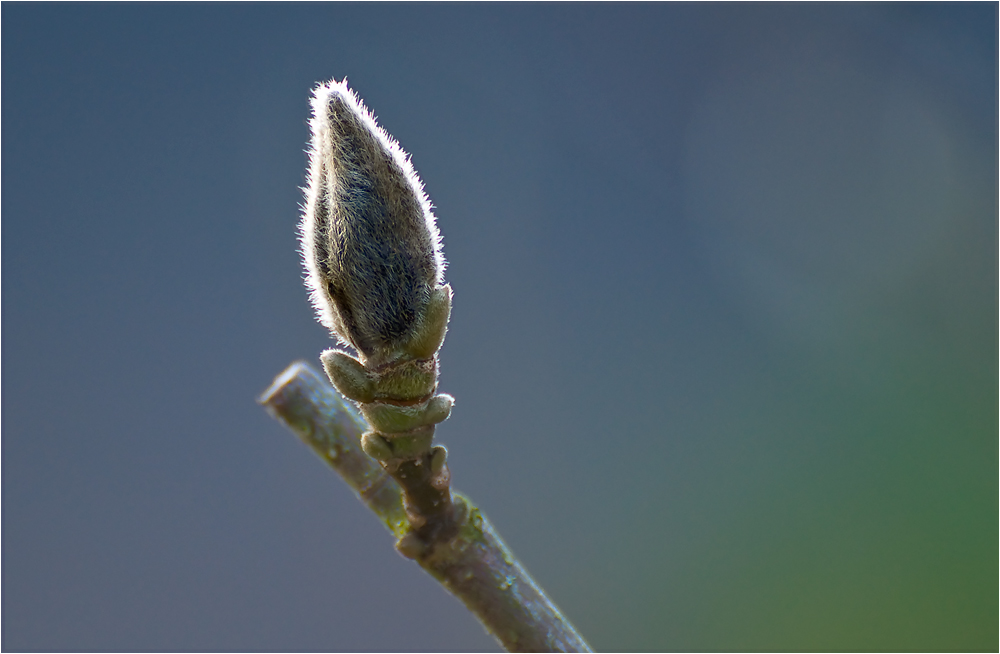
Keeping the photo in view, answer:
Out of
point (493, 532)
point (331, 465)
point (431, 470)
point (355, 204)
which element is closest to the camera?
point (355, 204)

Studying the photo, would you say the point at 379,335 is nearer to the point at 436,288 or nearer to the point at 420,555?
the point at 436,288

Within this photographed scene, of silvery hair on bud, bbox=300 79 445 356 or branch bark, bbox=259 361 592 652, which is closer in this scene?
silvery hair on bud, bbox=300 79 445 356

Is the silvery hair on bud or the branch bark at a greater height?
the silvery hair on bud

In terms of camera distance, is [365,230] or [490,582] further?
[490,582]

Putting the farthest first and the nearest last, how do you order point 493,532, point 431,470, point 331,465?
1. point 331,465
2. point 493,532
3. point 431,470

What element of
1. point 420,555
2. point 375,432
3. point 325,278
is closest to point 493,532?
point 420,555

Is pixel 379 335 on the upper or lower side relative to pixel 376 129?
lower

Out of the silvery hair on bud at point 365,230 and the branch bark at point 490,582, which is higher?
the silvery hair on bud at point 365,230

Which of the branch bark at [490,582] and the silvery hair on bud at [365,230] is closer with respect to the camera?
the silvery hair on bud at [365,230]
